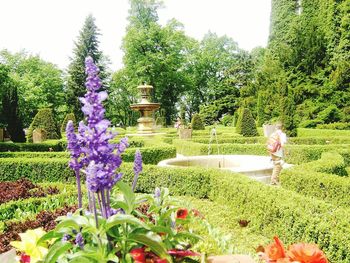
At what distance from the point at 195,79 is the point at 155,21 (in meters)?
11.6

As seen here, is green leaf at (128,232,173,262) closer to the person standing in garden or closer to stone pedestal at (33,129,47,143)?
the person standing in garden

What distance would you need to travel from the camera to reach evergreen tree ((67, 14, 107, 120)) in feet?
124

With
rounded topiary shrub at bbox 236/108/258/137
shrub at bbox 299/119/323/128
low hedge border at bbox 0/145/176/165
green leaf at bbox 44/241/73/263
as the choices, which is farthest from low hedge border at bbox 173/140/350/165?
green leaf at bbox 44/241/73/263

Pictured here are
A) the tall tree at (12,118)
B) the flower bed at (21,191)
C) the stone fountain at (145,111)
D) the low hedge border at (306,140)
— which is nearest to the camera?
the flower bed at (21,191)

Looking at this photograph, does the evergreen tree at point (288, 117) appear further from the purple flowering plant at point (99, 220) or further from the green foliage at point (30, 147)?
the purple flowering plant at point (99, 220)

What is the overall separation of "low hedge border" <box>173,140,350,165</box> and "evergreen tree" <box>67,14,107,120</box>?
2300 centimetres

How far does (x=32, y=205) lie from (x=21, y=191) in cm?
107

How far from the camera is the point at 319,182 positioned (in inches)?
276

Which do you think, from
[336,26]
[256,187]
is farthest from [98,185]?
[336,26]

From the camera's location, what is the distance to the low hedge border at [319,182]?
668 cm

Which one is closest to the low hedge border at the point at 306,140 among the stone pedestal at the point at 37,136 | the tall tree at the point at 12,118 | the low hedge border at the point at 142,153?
the low hedge border at the point at 142,153

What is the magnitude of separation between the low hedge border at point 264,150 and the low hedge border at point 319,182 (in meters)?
4.82

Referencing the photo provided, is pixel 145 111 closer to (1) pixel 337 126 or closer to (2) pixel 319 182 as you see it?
(1) pixel 337 126

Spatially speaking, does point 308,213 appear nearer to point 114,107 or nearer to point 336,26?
point 336,26
